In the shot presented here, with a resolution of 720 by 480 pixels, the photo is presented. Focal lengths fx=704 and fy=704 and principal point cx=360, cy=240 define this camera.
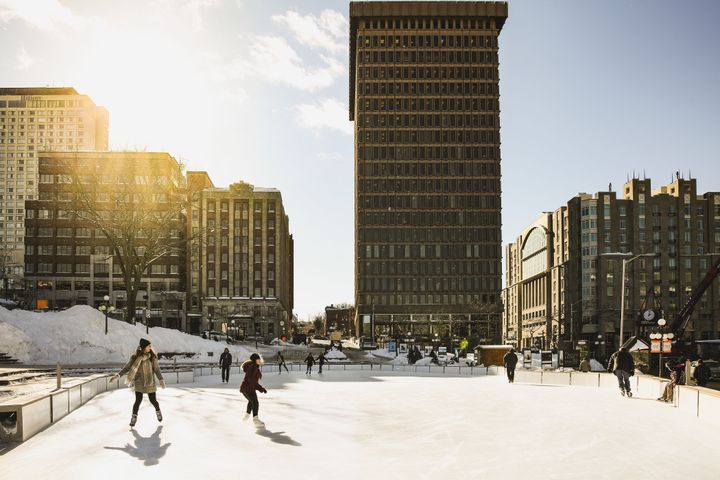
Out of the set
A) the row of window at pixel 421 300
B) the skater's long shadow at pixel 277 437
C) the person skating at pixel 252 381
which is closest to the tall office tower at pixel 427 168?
the row of window at pixel 421 300

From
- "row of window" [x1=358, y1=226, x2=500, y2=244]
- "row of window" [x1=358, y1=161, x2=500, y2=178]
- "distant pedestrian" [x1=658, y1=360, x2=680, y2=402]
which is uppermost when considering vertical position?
"row of window" [x1=358, y1=161, x2=500, y2=178]

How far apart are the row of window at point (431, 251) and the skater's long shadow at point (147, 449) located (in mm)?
122405

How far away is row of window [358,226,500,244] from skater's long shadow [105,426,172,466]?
123 m

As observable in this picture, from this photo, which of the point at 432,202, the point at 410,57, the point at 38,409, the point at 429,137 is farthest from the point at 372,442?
the point at 410,57

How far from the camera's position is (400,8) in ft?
469

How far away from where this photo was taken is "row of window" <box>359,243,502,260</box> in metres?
137

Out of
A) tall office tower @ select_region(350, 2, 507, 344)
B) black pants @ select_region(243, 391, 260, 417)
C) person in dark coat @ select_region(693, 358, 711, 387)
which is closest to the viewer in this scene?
black pants @ select_region(243, 391, 260, 417)

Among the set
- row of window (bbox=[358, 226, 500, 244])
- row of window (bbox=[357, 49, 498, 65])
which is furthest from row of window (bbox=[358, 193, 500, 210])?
row of window (bbox=[357, 49, 498, 65])

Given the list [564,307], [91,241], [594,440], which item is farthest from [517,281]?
[594,440]

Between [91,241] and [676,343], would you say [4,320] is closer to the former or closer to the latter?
[676,343]

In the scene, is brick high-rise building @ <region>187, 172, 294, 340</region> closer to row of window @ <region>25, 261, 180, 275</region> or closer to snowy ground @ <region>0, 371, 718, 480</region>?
row of window @ <region>25, 261, 180, 275</region>

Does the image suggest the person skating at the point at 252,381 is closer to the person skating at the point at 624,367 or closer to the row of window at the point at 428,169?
the person skating at the point at 624,367

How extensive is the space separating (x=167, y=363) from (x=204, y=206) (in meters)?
81.8

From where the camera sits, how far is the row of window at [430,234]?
137000mm
